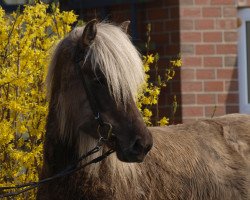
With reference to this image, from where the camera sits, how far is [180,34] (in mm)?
8438

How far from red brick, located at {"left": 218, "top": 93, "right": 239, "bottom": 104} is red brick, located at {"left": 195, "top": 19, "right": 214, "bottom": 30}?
0.65 meters

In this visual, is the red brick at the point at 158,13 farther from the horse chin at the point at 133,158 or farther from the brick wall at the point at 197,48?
the horse chin at the point at 133,158

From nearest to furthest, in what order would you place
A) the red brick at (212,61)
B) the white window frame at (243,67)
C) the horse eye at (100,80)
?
the horse eye at (100,80) → the red brick at (212,61) → the white window frame at (243,67)

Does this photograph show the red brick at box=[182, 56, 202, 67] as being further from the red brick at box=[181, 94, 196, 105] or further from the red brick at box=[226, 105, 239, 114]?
the red brick at box=[226, 105, 239, 114]

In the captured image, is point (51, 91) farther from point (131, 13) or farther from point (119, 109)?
point (131, 13)

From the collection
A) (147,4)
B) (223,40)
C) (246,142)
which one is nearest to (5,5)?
(147,4)

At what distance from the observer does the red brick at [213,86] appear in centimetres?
855

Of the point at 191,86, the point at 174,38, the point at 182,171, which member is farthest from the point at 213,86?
the point at 182,171

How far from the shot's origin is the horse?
507 centimetres

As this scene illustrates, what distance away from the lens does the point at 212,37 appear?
8.59 meters

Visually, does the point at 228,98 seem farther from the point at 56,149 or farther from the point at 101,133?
the point at 101,133

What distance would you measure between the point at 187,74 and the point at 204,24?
510 millimetres

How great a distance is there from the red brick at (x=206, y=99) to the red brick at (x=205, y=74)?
171 millimetres

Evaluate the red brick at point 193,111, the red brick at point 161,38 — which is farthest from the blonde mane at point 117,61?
the red brick at point 161,38
